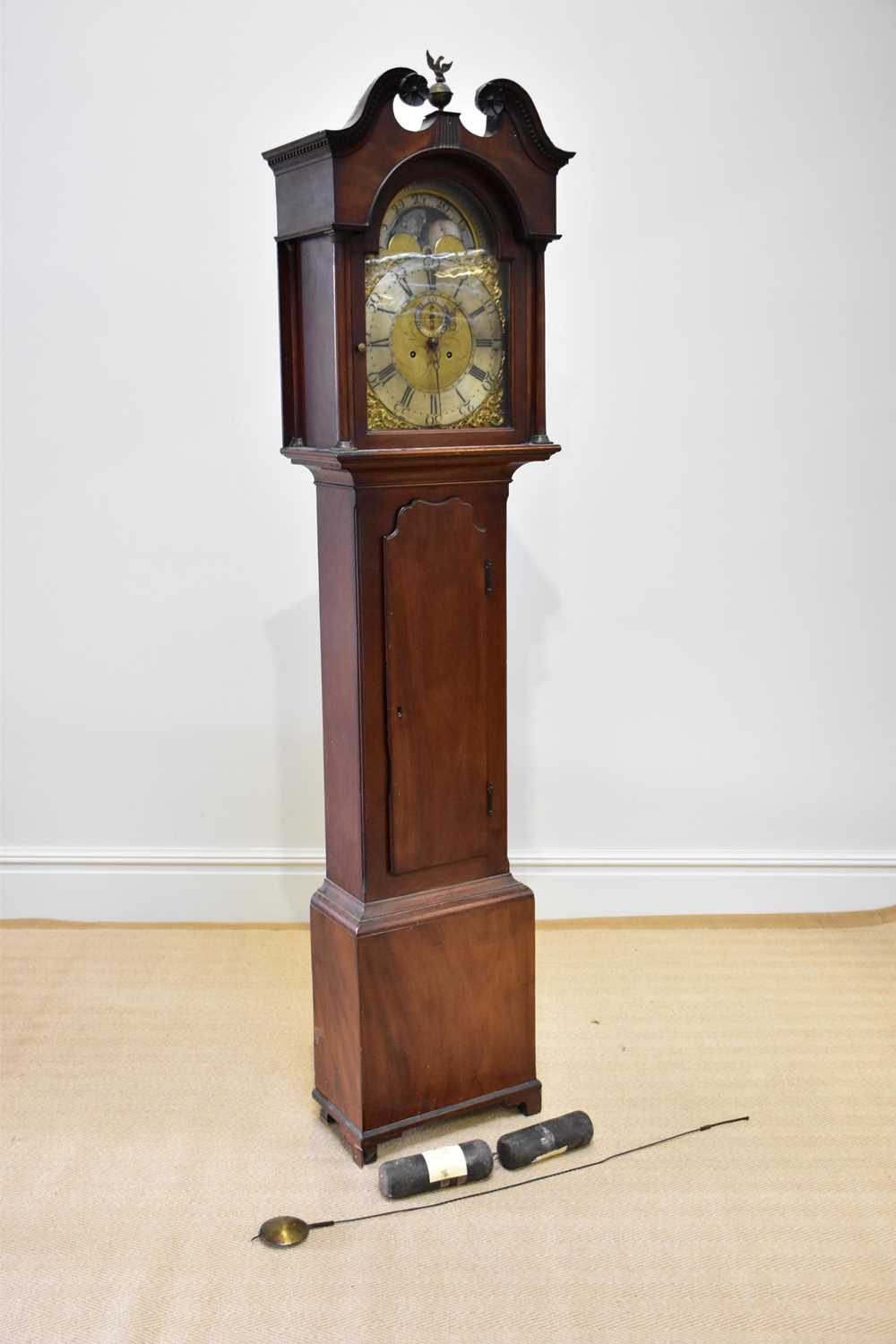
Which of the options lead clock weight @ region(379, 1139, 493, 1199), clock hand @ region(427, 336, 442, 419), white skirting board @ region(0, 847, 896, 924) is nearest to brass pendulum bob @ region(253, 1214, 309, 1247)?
lead clock weight @ region(379, 1139, 493, 1199)

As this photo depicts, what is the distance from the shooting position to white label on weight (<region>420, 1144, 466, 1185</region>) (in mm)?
2820

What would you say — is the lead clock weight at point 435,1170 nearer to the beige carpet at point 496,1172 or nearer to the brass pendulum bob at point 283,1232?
the beige carpet at point 496,1172

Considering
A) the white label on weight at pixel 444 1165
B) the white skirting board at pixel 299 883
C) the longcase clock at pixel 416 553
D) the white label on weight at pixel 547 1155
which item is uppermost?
the longcase clock at pixel 416 553

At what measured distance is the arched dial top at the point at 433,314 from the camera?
2.68 meters

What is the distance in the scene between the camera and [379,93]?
254cm

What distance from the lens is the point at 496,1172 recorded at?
9.59ft

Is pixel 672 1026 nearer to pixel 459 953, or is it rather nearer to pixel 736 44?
pixel 459 953

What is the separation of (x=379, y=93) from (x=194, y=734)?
7.10 ft

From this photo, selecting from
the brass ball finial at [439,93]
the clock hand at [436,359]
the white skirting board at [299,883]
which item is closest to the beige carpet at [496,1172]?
the white skirting board at [299,883]

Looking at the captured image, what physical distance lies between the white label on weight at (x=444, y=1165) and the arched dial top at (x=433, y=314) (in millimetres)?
1529

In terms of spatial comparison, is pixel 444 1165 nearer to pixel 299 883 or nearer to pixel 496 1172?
pixel 496 1172

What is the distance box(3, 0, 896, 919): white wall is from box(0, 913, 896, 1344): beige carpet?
1.19ft

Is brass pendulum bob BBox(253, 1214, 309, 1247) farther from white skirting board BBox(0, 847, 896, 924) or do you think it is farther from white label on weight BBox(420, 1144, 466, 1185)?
white skirting board BBox(0, 847, 896, 924)

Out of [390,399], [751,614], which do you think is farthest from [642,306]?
[390,399]
